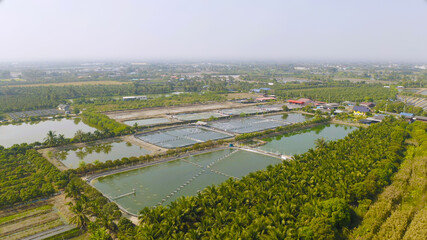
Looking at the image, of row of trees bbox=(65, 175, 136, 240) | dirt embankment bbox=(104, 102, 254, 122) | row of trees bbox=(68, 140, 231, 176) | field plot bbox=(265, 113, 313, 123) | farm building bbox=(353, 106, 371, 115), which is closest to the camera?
row of trees bbox=(65, 175, 136, 240)

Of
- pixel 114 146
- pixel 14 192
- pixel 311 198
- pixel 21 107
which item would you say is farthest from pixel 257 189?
pixel 21 107

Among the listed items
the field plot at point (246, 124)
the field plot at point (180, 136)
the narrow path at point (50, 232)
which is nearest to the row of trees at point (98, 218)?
the narrow path at point (50, 232)

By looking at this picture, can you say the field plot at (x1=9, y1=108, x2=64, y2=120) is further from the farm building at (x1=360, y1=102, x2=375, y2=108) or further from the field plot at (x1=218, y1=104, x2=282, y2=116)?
the farm building at (x1=360, y1=102, x2=375, y2=108)

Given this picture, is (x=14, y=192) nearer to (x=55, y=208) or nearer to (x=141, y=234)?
(x=55, y=208)

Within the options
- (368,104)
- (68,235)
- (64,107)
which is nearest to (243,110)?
(368,104)

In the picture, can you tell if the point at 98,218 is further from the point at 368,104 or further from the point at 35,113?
the point at 368,104

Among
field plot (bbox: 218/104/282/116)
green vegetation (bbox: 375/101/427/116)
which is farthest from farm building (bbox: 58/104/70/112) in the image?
green vegetation (bbox: 375/101/427/116)
